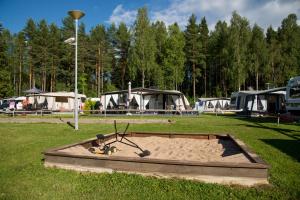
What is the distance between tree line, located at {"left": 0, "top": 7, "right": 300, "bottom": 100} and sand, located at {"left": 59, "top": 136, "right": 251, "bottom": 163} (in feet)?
109

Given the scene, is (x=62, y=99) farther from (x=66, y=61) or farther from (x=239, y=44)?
(x=239, y=44)

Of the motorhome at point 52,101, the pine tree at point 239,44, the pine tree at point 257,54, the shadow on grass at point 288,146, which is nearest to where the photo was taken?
the shadow on grass at point 288,146

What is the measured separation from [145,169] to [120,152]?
2.24 m

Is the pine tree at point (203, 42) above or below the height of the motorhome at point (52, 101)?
above

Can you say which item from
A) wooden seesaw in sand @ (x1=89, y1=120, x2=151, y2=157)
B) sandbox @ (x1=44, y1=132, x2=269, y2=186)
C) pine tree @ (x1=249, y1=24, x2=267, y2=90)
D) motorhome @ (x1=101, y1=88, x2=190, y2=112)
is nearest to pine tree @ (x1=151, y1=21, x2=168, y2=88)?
pine tree @ (x1=249, y1=24, x2=267, y2=90)

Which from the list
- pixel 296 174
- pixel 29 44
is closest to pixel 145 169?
pixel 296 174

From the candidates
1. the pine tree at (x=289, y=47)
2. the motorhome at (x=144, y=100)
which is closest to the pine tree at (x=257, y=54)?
the pine tree at (x=289, y=47)

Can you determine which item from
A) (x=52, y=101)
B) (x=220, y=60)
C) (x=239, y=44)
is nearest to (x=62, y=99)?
(x=52, y=101)

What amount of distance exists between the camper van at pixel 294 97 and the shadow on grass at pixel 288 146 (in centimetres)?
945

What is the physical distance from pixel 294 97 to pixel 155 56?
29550mm

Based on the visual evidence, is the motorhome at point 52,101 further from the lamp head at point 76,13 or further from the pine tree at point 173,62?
the lamp head at point 76,13

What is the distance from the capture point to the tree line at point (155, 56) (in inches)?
1676

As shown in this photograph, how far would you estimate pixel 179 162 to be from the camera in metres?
4.96

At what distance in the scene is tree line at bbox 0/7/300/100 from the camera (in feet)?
140
